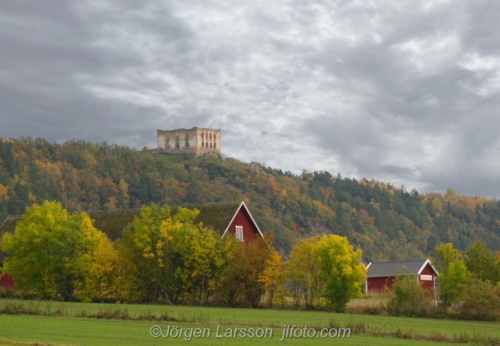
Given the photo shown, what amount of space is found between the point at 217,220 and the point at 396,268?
18425mm

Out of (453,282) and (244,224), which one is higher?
(244,224)

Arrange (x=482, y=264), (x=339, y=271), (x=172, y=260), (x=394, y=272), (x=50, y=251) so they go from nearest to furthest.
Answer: (x=339, y=271) → (x=482, y=264) → (x=172, y=260) → (x=50, y=251) → (x=394, y=272)

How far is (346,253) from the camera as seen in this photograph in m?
39.9

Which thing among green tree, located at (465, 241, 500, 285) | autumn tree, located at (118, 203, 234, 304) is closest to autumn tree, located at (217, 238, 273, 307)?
autumn tree, located at (118, 203, 234, 304)

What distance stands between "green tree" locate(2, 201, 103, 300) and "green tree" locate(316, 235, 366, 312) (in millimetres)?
16871

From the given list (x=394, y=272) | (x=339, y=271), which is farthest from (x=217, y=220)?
(x=394, y=272)

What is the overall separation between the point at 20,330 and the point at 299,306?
22.8 meters

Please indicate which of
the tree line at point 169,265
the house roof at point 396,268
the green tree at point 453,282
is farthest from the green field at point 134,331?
the house roof at point 396,268

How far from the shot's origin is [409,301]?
36.7 metres

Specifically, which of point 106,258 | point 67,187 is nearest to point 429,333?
point 106,258

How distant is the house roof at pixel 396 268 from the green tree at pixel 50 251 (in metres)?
26.8

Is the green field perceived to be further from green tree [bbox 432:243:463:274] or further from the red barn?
the red barn

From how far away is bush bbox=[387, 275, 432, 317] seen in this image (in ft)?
120

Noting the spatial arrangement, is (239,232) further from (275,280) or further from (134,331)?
(134,331)
